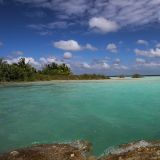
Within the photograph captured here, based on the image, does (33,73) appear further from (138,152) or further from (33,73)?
(138,152)

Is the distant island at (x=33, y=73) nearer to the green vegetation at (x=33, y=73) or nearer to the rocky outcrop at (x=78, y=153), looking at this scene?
the green vegetation at (x=33, y=73)

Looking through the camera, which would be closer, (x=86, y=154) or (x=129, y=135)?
(x=86, y=154)

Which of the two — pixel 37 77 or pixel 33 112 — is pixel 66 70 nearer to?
pixel 37 77

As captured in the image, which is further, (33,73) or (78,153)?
(33,73)

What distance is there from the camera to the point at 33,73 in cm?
5844

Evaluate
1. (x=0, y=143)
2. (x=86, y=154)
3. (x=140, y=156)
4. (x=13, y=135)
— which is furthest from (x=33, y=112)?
(x=140, y=156)

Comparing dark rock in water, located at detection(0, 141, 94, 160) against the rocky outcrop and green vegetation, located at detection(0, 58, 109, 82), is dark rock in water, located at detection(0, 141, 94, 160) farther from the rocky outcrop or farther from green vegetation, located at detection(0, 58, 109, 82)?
green vegetation, located at detection(0, 58, 109, 82)

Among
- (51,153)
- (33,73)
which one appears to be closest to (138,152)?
(51,153)

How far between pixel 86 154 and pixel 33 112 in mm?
9995

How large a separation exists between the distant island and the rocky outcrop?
4307 centimetres

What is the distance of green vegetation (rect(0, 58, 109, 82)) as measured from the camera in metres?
51.2

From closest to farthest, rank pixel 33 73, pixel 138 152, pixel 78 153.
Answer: pixel 138 152
pixel 78 153
pixel 33 73

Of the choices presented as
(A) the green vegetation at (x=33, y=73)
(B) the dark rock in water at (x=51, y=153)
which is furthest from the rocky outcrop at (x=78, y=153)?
(A) the green vegetation at (x=33, y=73)

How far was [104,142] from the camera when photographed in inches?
398
